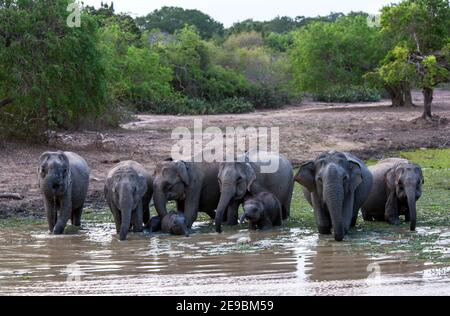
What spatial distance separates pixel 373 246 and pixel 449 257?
147cm

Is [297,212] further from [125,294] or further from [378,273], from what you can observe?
[125,294]

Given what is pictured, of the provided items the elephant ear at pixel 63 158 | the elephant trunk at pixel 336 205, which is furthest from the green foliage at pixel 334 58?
the elephant trunk at pixel 336 205

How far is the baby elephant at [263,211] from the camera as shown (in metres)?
15.3

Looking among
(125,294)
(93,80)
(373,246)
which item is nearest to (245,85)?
(93,80)

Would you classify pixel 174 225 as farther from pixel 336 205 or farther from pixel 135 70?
pixel 135 70

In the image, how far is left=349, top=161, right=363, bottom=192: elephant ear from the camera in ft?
47.9

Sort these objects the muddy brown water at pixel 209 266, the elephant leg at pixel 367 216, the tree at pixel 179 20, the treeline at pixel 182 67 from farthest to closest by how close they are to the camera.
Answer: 1. the tree at pixel 179 20
2. the treeline at pixel 182 67
3. the elephant leg at pixel 367 216
4. the muddy brown water at pixel 209 266

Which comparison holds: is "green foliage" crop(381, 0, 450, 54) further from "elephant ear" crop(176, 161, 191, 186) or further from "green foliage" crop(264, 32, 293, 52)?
"green foliage" crop(264, 32, 293, 52)

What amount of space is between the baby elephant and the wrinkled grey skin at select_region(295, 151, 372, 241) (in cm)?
72

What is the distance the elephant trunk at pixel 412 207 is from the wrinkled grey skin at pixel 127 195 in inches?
160

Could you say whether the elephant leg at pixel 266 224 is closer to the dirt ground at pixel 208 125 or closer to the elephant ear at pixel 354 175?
the elephant ear at pixel 354 175

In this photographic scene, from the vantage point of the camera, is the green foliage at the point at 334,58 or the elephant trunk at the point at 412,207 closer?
the elephant trunk at the point at 412,207

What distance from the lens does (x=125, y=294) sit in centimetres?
989

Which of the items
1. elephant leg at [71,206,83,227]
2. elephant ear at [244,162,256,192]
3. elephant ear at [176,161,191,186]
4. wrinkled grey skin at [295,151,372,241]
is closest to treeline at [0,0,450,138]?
elephant leg at [71,206,83,227]
